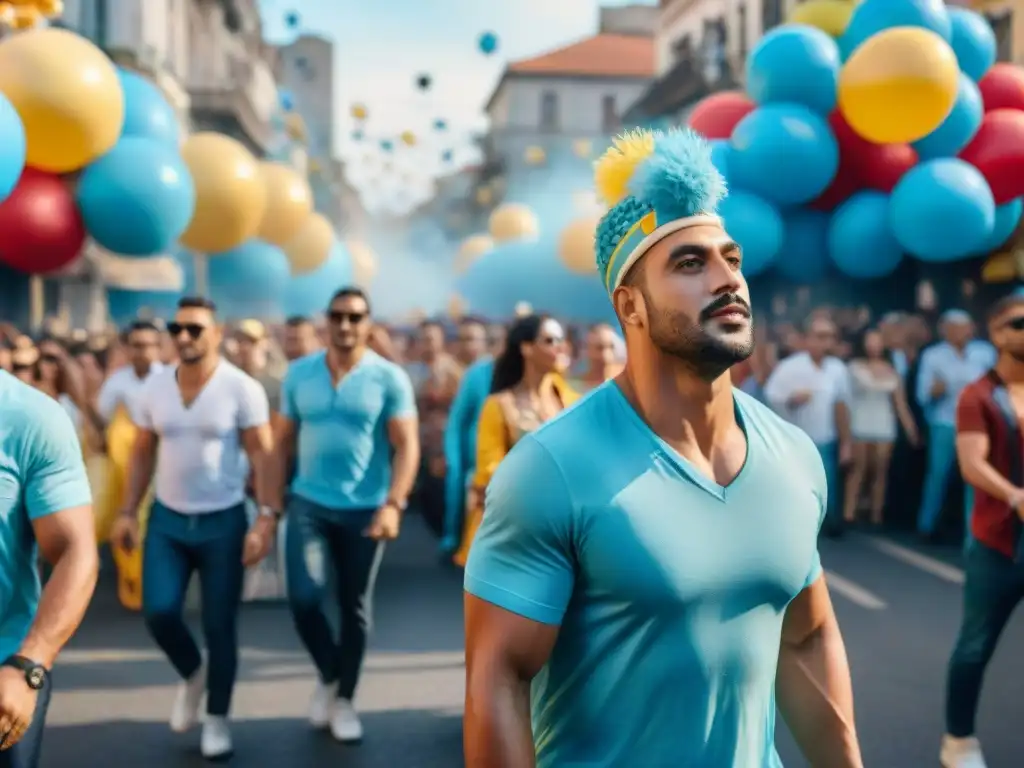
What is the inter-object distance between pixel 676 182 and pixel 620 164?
0.19 meters

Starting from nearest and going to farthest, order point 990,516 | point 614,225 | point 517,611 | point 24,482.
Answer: point 517,611 → point 614,225 → point 24,482 → point 990,516

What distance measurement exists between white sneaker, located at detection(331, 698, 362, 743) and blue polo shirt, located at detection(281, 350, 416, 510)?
2.79ft

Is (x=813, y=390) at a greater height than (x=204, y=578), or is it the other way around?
(x=813, y=390)


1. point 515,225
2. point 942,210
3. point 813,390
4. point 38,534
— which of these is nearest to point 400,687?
point 38,534

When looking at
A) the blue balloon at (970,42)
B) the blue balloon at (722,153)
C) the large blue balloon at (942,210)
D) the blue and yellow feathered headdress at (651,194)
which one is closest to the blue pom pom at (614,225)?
the blue and yellow feathered headdress at (651,194)

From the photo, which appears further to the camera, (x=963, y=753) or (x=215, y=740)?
(x=215, y=740)

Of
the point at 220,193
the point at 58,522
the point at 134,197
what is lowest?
the point at 58,522

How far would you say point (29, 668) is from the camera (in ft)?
8.95

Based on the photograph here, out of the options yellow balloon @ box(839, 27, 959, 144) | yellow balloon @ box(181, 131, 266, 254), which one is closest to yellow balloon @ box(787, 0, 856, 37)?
yellow balloon @ box(839, 27, 959, 144)

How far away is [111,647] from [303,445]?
2299 millimetres

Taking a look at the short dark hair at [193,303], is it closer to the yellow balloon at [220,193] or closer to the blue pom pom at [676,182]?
the blue pom pom at [676,182]

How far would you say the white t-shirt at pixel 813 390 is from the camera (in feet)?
34.7

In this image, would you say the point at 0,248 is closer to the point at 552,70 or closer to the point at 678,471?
the point at 678,471

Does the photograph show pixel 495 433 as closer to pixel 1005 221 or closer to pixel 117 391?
pixel 117 391
